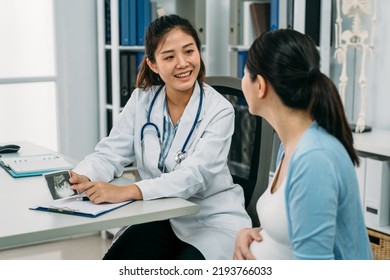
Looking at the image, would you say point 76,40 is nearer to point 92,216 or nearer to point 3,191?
point 3,191

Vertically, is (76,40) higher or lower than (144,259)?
higher

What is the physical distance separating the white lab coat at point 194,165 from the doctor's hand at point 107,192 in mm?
33

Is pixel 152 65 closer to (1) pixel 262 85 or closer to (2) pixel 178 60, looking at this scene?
(2) pixel 178 60

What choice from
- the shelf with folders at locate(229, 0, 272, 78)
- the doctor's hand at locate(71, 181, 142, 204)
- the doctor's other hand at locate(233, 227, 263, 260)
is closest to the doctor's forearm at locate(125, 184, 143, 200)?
the doctor's hand at locate(71, 181, 142, 204)

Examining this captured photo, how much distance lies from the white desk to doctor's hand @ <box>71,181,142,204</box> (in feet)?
0.10

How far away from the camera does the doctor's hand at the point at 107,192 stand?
150cm

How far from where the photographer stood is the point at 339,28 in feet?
8.55

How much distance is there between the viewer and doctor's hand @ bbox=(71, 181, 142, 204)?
4.92 feet

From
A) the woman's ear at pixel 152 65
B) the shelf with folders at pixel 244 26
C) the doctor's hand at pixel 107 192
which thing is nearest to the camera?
the doctor's hand at pixel 107 192

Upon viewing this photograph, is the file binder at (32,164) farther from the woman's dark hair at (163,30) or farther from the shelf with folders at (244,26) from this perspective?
the shelf with folders at (244,26)

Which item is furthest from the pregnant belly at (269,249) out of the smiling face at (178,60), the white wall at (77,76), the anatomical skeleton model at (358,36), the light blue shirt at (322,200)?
the white wall at (77,76)

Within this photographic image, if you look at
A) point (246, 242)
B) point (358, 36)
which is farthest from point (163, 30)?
point (358, 36)

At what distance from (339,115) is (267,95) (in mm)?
161
